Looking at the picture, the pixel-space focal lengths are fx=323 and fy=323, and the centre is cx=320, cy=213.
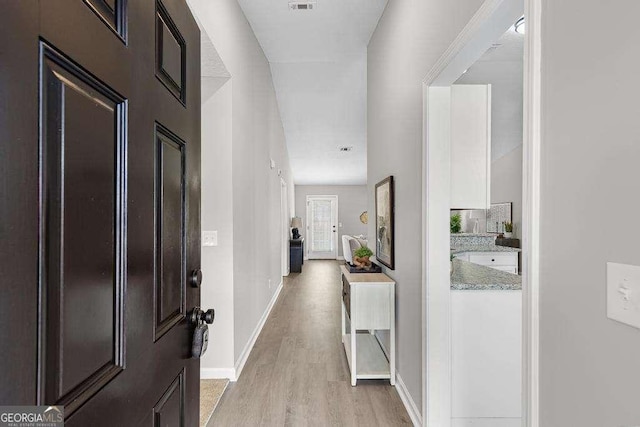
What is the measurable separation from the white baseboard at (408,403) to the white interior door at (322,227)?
825cm

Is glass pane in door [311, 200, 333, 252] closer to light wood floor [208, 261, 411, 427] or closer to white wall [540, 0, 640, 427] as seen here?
light wood floor [208, 261, 411, 427]

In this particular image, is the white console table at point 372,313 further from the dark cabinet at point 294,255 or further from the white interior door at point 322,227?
the white interior door at point 322,227

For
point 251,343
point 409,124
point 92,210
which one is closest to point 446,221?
point 409,124

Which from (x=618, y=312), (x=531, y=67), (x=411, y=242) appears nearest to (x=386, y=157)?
(x=411, y=242)

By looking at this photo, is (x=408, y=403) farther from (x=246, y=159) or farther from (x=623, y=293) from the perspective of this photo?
(x=246, y=159)

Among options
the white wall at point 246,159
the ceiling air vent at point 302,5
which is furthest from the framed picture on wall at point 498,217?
the ceiling air vent at point 302,5

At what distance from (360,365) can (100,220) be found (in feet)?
8.15

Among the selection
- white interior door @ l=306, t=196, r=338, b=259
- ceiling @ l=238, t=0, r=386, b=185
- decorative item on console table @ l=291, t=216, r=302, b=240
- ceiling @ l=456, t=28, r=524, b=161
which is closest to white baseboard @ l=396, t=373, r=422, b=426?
ceiling @ l=456, t=28, r=524, b=161

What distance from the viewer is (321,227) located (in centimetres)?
1070

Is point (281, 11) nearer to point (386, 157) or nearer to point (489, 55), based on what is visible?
point (386, 157)

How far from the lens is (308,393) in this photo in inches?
91.7

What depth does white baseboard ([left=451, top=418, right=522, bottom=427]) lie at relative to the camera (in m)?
1.83

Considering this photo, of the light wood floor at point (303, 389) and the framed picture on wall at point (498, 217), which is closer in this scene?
the light wood floor at point (303, 389)

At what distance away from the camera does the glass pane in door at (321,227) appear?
1068 centimetres
